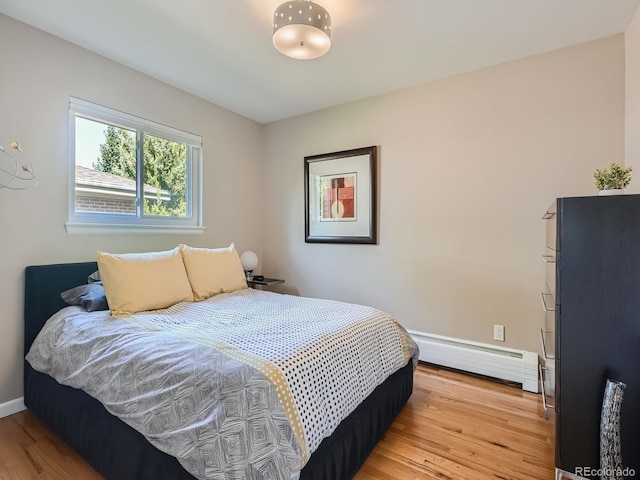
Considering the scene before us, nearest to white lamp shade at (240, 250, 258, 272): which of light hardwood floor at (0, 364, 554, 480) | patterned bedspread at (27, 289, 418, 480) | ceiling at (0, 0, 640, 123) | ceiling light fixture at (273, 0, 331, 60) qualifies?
patterned bedspread at (27, 289, 418, 480)

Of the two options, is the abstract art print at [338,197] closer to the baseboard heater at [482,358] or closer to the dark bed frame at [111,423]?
the baseboard heater at [482,358]

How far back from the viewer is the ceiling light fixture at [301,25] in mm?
1612

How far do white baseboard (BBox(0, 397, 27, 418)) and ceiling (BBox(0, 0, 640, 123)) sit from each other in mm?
2406

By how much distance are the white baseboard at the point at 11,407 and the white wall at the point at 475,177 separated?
2415 mm

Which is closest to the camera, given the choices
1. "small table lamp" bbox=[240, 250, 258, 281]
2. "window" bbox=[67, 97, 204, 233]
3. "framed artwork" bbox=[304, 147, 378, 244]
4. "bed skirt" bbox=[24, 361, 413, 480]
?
"bed skirt" bbox=[24, 361, 413, 480]

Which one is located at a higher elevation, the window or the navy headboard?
the window

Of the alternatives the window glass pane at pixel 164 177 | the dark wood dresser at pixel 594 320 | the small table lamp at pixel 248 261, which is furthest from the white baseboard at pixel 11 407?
the dark wood dresser at pixel 594 320

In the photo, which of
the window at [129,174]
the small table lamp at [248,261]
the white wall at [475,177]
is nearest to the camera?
the white wall at [475,177]

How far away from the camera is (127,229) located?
254cm

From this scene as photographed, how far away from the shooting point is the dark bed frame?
1.23 m

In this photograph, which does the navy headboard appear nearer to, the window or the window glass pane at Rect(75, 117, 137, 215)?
the window

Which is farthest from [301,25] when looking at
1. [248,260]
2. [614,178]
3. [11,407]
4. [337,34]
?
[11,407]

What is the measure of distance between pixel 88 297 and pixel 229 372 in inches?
56.5

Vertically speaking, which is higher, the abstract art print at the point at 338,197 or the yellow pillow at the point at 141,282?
the abstract art print at the point at 338,197
